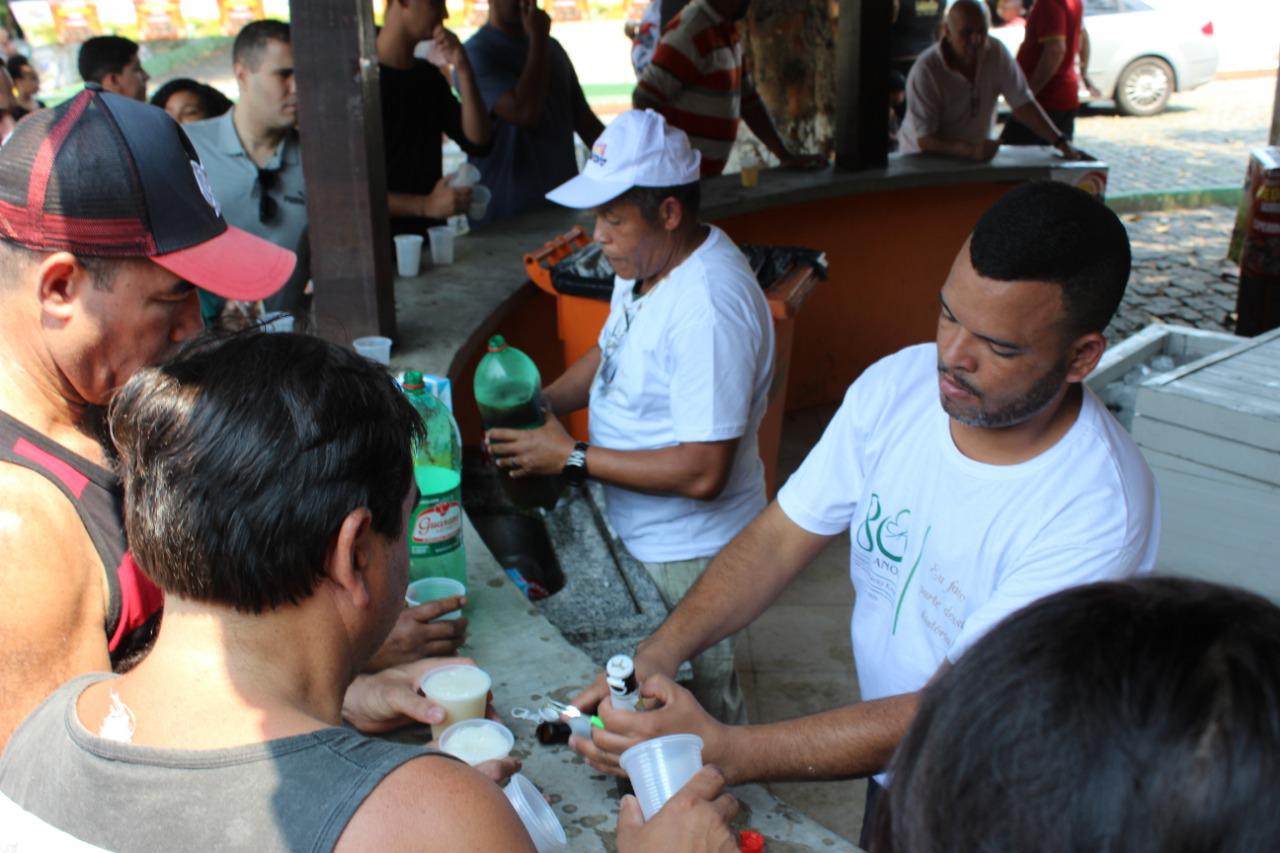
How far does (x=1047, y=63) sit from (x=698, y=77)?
456 centimetres

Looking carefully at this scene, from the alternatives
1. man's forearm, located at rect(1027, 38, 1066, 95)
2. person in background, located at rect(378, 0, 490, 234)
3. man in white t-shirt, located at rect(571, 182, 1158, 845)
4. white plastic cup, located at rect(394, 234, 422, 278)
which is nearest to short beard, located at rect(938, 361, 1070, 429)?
man in white t-shirt, located at rect(571, 182, 1158, 845)

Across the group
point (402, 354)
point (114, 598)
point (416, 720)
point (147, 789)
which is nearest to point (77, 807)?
point (147, 789)

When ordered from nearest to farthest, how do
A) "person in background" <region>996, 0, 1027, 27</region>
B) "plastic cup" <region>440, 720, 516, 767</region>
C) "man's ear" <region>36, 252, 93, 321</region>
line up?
"man's ear" <region>36, 252, 93, 321</region>, "plastic cup" <region>440, 720, 516, 767</region>, "person in background" <region>996, 0, 1027, 27</region>

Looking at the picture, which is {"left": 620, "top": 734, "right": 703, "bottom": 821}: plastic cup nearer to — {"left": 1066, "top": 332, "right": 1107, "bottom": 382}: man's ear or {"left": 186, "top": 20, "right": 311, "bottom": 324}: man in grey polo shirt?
{"left": 1066, "top": 332, "right": 1107, "bottom": 382}: man's ear

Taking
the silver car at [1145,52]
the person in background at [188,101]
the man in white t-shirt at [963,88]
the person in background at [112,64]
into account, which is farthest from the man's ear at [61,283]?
the silver car at [1145,52]

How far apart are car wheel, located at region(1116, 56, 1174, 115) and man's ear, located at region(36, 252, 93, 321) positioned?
18233 millimetres

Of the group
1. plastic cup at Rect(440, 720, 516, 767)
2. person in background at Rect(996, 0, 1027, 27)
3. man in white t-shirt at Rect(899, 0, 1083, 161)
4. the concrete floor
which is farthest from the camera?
person in background at Rect(996, 0, 1027, 27)

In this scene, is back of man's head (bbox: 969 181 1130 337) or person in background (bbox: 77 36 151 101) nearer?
back of man's head (bbox: 969 181 1130 337)

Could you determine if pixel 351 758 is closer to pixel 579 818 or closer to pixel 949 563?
pixel 579 818

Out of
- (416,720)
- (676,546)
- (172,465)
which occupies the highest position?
(172,465)

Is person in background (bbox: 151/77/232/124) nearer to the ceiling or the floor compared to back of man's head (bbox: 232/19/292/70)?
nearer to the floor

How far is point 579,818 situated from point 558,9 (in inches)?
855

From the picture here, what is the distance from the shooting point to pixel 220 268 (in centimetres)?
200

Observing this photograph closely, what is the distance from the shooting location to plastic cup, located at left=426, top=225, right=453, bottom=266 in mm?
5270
